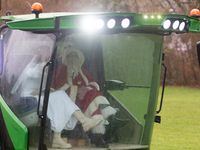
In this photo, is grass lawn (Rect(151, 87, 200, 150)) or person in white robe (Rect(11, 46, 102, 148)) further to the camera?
grass lawn (Rect(151, 87, 200, 150))

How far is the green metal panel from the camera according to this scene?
3.51 m

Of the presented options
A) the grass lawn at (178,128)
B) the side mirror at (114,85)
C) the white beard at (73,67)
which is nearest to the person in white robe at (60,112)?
the white beard at (73,67)

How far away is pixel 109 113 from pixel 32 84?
0.85 metres

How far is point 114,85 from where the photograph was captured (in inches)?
142

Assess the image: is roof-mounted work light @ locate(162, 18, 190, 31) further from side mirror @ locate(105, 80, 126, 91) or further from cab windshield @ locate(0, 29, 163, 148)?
side mirror @ locate(105, 80, 126, 91)

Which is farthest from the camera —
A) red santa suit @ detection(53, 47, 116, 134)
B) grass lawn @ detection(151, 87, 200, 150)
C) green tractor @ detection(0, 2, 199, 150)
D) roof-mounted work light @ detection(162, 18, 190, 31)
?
grass lawn @ detection(151, 87, 200, 150)

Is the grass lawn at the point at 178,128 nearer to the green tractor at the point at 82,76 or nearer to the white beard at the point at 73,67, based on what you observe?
the green tractor at the point at 82,76

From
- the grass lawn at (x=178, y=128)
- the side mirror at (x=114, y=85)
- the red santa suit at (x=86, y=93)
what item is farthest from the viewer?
the grass lawn at (x=178, y=128)

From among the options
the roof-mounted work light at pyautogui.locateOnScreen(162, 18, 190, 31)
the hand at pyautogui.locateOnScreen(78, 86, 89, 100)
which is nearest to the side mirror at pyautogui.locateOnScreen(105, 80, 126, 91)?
the hand at pyautogui.locateOnScreen(78, 86, 89, 100)

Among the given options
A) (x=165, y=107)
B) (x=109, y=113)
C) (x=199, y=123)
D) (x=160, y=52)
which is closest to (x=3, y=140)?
(x=109, y=113)

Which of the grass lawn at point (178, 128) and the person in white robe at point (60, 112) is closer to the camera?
the person in white robe at point (60, 112)

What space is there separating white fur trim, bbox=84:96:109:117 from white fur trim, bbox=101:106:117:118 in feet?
0.24

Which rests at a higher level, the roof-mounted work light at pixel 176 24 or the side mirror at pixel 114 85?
the roof-mounted work light at pixel 176 24

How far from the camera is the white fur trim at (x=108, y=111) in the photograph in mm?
3506
